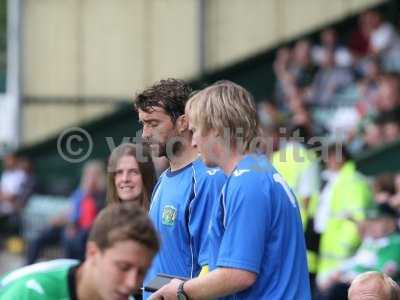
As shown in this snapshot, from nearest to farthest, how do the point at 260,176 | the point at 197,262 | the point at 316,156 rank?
1. the point at 260,176
2. the point at 197,262
3. the point at 316,156

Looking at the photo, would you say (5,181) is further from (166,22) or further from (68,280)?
(68,280)

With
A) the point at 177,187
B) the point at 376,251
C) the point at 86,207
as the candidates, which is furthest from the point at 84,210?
the point at 177,187

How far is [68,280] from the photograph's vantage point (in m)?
4.01

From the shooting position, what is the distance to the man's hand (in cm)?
534

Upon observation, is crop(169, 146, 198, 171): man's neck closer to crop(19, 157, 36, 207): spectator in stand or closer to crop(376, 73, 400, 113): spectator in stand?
crop(376, 73, 400, 113): spectator in stand

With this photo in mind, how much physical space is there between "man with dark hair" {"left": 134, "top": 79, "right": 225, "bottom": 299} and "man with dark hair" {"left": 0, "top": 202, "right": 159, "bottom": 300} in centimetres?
167

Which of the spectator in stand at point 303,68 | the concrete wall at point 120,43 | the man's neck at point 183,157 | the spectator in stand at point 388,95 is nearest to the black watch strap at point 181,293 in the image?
the man's neck at point 183,157

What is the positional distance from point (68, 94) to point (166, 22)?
199cm

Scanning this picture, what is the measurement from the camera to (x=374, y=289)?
559 centimetres

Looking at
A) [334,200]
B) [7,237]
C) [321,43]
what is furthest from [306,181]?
[7,237]

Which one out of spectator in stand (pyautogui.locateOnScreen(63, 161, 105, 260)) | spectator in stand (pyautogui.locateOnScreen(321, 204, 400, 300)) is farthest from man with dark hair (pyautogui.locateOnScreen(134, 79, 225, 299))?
spectator in stand (pyautogui.locateOnScreen(63, 161, 105, 260))

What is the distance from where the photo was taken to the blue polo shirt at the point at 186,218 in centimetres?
576

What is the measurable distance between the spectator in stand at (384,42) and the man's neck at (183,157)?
29.6 feet

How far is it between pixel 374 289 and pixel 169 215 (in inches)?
43.1
